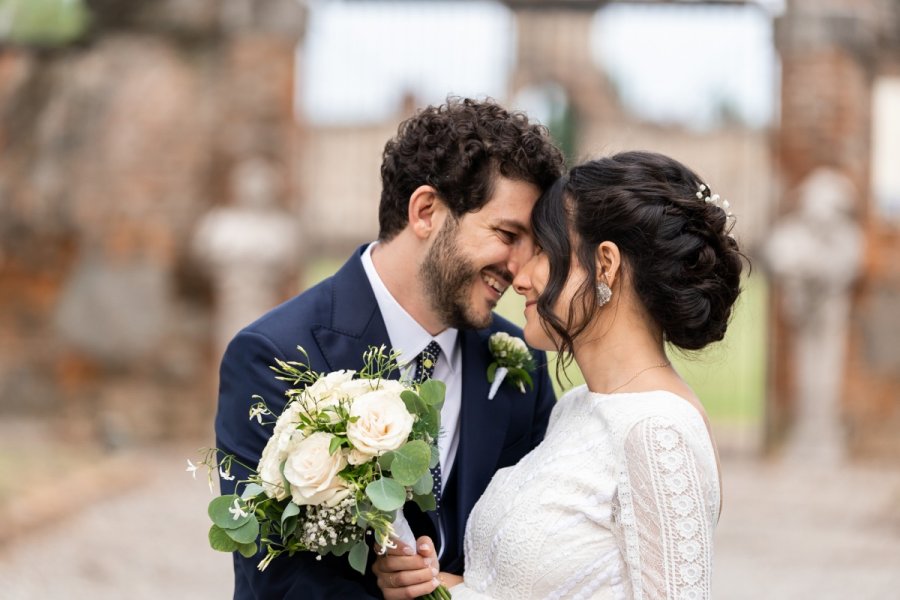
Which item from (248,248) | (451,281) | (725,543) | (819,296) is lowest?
(725,543)

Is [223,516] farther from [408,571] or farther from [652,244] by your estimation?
[652,244]

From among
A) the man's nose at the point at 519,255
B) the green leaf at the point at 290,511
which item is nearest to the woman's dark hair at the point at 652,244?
the man's nose at the point at 519,255

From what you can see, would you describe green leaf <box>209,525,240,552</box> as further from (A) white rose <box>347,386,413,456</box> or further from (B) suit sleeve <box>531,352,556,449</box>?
(B) suit sleeve <box>531,352,556,449</box>

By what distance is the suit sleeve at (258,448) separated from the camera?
9.61 ft

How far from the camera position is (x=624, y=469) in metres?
2.70

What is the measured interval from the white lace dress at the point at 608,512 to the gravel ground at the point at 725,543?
393 centimetres

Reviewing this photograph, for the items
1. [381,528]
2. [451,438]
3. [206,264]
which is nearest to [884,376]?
[206,264]

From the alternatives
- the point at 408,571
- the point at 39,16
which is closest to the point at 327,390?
the point at 408,571

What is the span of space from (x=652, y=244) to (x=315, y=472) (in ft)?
3.33

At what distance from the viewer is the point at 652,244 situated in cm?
291

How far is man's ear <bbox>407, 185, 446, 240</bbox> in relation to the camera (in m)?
3.35

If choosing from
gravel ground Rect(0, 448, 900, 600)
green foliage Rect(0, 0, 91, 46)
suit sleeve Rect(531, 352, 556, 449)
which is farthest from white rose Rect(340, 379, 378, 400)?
green foliage Rect(0, 0, 91, 46)

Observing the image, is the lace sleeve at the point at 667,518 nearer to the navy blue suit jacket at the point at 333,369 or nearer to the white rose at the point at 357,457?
the white rose at the point at 357,457

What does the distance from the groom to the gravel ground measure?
3597mm
